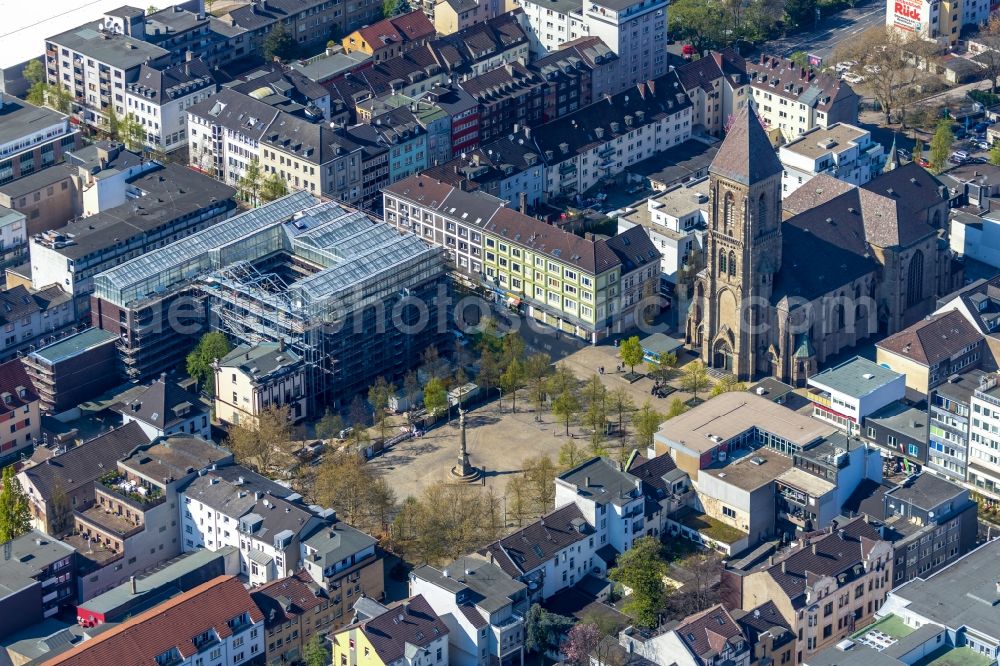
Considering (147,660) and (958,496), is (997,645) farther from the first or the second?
(147,660)

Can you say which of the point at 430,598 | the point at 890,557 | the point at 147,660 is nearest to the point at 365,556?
the point at 430,598

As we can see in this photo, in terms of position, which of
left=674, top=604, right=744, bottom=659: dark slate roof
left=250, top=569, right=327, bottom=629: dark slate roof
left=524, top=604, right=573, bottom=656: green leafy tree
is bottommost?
left=524, top=604, right=573, bottom=656: green leafy tree

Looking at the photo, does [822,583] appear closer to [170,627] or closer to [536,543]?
[536,543]

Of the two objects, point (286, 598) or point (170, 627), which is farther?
point (286, 598)

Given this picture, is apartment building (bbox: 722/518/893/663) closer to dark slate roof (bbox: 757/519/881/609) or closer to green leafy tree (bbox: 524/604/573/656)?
dark slate roof (bbox: 757/519/881/609)

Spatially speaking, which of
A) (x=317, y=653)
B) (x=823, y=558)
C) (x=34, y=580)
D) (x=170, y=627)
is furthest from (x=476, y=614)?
(x=34, y=580)

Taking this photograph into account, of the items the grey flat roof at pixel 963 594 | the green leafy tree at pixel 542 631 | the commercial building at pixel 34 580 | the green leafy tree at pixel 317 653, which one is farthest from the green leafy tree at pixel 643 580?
the commercial building at pixel 34 580

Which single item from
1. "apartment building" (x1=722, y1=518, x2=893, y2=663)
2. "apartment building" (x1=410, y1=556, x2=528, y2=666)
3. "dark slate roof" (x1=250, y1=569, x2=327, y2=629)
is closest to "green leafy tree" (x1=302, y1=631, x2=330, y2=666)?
"dark slate roof" (x1=250, y1=569, x2=327, y2=629)
